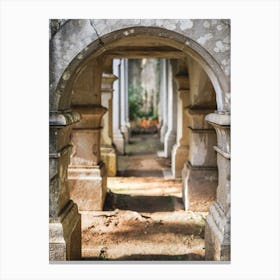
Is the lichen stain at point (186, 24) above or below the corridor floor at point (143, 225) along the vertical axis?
above

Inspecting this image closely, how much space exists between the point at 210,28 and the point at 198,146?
312cm

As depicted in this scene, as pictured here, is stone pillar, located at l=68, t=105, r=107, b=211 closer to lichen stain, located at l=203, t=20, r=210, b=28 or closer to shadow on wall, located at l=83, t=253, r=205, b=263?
shadow on wall, located at l=83, t=253, r=205, b=263

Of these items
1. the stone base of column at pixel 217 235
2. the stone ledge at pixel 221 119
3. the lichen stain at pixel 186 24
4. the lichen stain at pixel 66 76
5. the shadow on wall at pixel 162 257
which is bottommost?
the shadow on wall at pixel 162 257

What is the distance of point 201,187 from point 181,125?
237 centimetres

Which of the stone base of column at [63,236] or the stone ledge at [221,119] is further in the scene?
the stone base of column at [63,236]

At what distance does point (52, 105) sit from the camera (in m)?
3.63

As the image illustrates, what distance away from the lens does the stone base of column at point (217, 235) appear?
367 cm

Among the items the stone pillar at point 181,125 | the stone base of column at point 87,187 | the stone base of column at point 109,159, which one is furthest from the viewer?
the stone base of column at point 109,159

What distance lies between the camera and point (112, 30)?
3.52 metres

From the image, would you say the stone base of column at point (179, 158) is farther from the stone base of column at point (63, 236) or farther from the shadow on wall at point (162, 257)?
the stone base of column at point (63, 236)

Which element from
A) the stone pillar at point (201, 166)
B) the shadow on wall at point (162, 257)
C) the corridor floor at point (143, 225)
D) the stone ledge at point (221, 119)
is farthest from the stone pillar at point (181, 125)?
the stone ledge at point (221, 119)

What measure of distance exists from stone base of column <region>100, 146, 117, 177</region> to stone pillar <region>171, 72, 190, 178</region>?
136 centimetres

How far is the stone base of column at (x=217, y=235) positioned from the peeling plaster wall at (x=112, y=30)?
3.63ft

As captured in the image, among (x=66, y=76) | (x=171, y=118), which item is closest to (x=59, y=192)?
(x=66, y=76)
